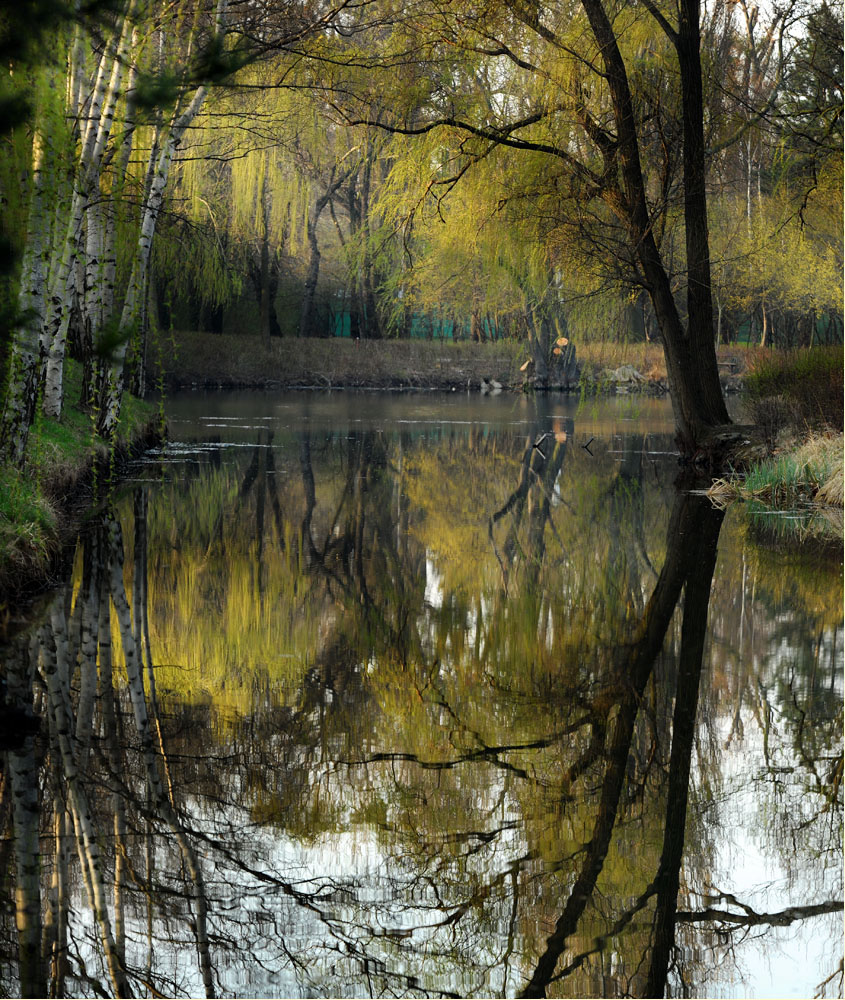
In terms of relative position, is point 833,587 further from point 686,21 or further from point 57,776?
point 686,21

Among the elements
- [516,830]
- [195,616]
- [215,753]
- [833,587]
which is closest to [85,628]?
[195,616]

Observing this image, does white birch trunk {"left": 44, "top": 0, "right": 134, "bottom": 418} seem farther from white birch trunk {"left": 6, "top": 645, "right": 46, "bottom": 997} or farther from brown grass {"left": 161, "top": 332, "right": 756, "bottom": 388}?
brown grass {"left": 161, "top": 332, "right": 756, "bottom": 388}

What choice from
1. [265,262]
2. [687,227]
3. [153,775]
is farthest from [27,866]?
[265,262]

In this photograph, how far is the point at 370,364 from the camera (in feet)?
149

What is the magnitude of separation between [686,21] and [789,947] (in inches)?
540

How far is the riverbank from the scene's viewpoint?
41500 mm

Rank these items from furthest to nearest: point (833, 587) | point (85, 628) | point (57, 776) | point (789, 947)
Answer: point (833, 587)
point (85, 628)
point (57, 776)
point (789, 947)

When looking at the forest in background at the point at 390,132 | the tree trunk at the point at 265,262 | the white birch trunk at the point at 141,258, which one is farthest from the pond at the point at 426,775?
the tree trunk at the point at 265,262

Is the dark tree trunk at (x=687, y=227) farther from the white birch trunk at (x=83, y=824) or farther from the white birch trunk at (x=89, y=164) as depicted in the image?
the white birch trunk at (x=83, y=824)

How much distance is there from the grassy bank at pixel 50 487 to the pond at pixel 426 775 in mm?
339

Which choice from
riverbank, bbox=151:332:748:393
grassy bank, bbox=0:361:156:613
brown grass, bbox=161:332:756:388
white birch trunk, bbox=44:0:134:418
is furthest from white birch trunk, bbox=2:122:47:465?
brown grass, bbox=161:332:756:388

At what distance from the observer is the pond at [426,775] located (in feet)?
11.0

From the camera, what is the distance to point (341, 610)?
24.7 feet

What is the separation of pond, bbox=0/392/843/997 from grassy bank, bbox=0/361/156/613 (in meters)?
0.34
